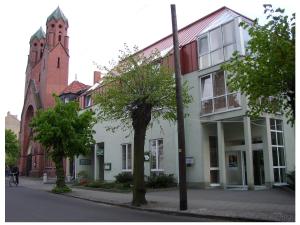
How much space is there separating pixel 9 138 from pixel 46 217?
2106 inches

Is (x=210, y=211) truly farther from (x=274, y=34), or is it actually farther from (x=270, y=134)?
(x=270, y=134)

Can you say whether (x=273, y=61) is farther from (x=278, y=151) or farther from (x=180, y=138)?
(x=278, y=151)

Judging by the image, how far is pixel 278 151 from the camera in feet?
69.4

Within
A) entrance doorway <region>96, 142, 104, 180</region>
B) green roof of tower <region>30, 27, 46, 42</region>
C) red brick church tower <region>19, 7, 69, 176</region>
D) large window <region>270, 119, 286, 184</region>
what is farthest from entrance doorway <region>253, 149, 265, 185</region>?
green roof of tower <region>30, 27, 46, 42</region>

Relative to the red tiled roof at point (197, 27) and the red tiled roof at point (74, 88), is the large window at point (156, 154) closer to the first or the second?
the red tiled roof at point (197, 27)

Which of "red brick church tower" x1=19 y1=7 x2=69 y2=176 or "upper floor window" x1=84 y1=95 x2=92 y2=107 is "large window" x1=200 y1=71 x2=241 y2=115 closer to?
"upper floor window" x1=84 y1=95 x2=92 y2=107

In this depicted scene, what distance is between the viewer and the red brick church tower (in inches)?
2046

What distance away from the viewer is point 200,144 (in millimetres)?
22391

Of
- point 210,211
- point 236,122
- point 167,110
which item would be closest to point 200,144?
point 236,122

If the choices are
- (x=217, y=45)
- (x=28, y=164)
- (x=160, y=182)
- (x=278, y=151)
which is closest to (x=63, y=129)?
(x=160, y=182)

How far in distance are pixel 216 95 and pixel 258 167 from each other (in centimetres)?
492

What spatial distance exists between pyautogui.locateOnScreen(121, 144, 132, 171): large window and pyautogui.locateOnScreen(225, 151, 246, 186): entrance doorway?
341 inches

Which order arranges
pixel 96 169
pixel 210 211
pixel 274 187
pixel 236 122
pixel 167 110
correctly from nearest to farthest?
pixel 210 211, pixel 167 110, pixel 274 187, pixel 236 122, pixel 96 169

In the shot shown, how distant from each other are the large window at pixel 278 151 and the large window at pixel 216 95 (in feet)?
9.29
